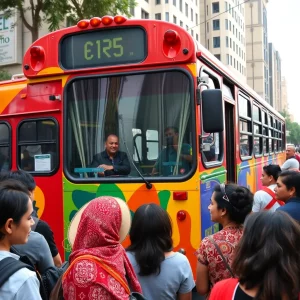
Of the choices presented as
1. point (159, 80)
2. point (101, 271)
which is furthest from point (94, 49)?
point (101, 271)

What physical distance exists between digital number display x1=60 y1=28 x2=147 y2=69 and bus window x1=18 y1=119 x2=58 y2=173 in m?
0.74

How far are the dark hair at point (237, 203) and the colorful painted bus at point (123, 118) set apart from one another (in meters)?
1.10

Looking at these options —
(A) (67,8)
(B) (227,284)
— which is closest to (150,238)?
(B) (227,284)

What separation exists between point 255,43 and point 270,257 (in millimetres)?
84268

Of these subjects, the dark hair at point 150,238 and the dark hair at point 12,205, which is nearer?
the dark hair at point 12,205

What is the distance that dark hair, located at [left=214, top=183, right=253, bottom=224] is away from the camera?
3.15 m

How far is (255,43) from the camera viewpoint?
81.4 m

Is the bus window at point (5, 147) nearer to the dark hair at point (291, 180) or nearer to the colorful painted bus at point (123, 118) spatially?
the colorful painted bus at point (123, 118)

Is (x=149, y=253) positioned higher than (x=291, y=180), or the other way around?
(x=291, y=180)

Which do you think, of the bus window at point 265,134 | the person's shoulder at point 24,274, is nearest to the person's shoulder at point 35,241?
the person's shoulder at point 24,274

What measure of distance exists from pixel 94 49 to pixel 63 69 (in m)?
0.42

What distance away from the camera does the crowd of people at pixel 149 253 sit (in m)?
1.75

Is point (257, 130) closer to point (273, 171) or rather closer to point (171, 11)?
point (273, 171)

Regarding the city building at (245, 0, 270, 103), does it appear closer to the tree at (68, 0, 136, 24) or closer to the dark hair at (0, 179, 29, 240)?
the tree at (68, 0, 136, 24)
